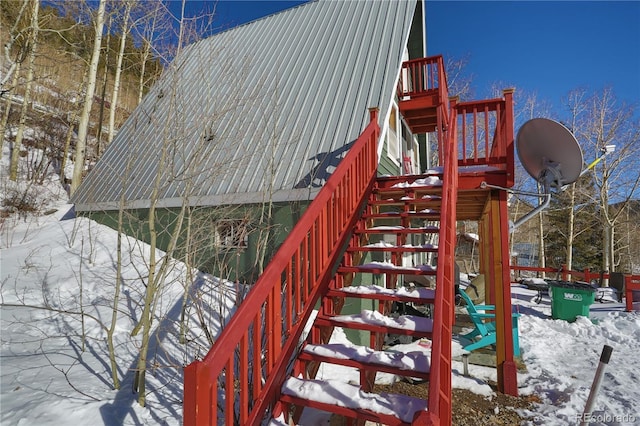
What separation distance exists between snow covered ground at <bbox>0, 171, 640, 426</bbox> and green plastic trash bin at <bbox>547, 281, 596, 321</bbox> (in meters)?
0.29

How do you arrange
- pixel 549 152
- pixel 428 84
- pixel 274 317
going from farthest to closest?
1. pixel 428 84
2. pixel 549 152
3. pixel 274 317

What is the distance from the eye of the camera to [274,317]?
2.45m

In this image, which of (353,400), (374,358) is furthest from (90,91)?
(353,400)

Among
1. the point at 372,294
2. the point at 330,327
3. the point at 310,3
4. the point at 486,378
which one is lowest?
the point at 486,378

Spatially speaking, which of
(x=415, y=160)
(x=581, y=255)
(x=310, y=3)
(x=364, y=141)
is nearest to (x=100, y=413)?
(x=364, y=141)

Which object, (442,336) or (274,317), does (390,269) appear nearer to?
(442,336)

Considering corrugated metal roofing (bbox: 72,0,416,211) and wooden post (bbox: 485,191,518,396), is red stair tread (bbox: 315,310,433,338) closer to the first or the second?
corrugated metal roofing (bbox: 72,0,416,211)

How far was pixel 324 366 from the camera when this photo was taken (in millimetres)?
4859

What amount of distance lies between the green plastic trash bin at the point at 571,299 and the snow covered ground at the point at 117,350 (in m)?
0.29

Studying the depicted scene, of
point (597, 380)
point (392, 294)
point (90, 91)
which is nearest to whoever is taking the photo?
point (597, 380)

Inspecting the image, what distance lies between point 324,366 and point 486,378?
8.37 feet

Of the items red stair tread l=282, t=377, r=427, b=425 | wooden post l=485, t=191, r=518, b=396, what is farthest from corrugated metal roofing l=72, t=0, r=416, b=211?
red stair tread l=282, t=377, r=427, b=425

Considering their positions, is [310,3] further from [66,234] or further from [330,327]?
[330,327]

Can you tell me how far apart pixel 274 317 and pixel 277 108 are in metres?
5.77
